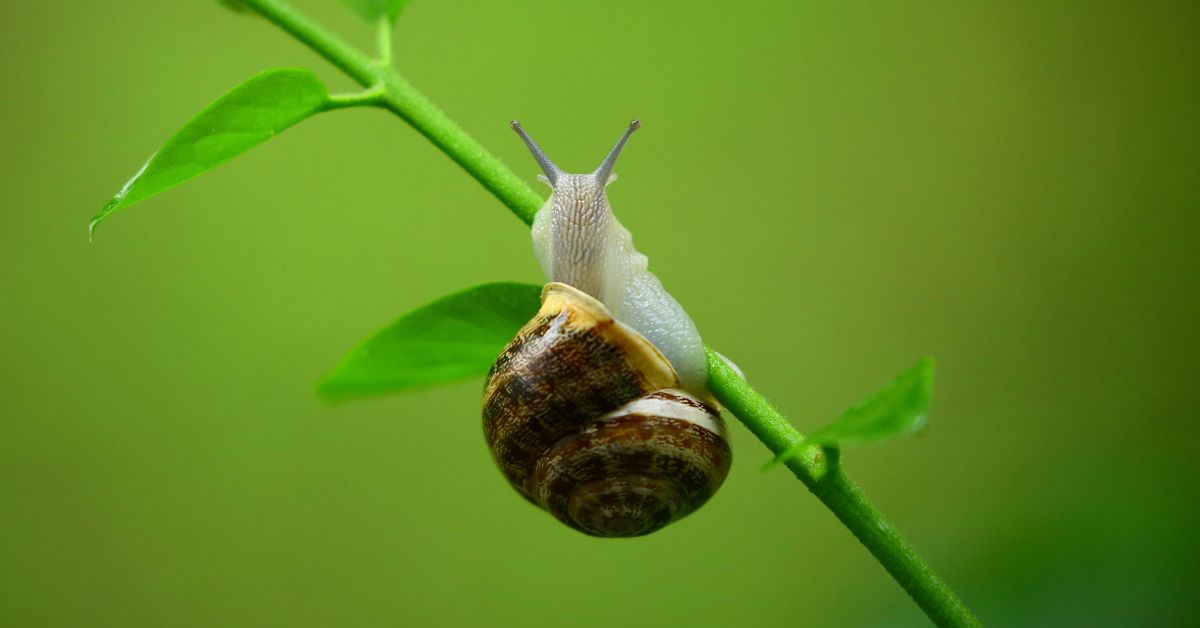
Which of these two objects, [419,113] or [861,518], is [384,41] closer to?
[419,113]

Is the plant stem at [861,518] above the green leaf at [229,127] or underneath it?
underneath

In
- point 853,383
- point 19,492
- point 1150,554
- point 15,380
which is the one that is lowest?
point 1150,554

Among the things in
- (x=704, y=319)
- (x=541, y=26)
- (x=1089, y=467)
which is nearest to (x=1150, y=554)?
(x=1089, y=467)

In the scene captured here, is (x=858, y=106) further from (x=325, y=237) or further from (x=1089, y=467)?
(x=325, y=237)

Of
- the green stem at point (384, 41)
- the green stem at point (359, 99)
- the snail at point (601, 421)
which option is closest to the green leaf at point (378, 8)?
the green stem at point (384, 41)

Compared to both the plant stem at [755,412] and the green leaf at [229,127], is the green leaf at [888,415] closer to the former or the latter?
the plant stem at [755,412]

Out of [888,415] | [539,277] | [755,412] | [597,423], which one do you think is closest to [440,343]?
[597,423]
